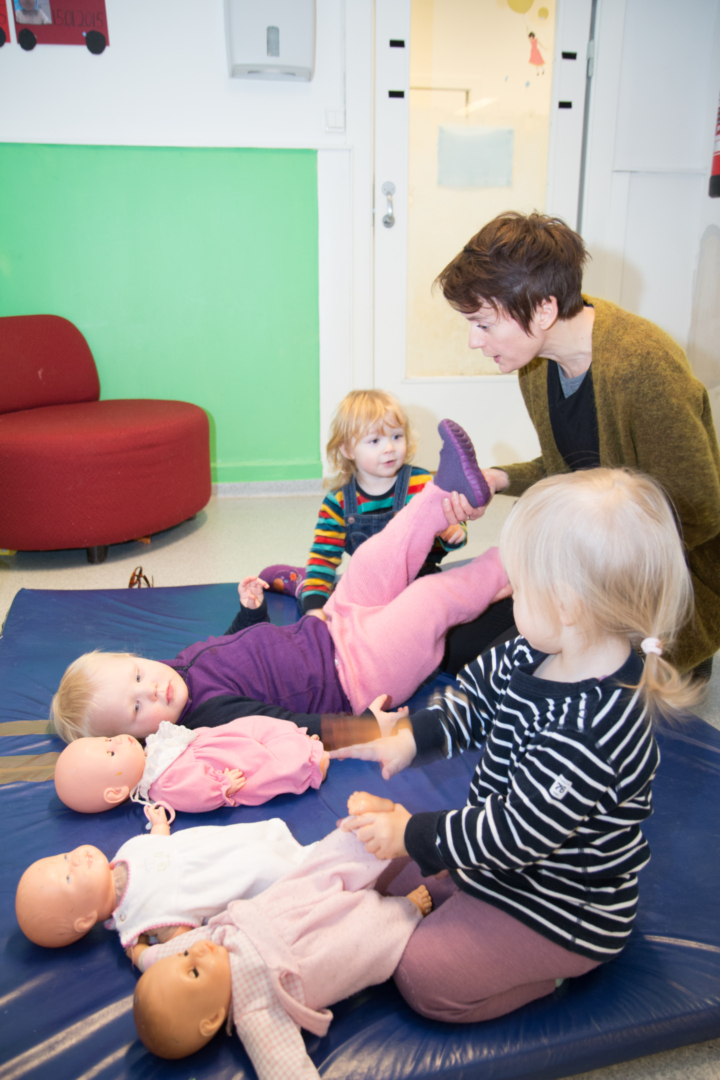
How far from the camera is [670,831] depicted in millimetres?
1193

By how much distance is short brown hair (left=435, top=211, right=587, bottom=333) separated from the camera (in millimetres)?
1388

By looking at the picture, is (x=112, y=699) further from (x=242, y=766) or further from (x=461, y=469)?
(x=461, y=469)

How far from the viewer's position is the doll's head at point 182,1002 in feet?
2.73

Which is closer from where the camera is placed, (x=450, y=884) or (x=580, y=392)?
(x=450, y=884)

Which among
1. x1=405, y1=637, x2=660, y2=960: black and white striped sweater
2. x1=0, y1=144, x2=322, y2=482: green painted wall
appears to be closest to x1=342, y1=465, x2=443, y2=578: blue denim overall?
x1=405, y1=637, x2=660, y2=960: black and white striped sweater

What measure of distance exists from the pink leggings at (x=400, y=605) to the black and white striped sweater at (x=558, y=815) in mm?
483

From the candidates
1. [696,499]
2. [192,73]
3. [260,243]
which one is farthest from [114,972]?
[192,73]

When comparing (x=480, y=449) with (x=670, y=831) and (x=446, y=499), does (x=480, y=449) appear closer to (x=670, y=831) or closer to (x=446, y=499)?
(x=446, y=499)

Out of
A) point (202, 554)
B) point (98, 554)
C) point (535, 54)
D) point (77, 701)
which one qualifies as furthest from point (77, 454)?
point (535, 54)

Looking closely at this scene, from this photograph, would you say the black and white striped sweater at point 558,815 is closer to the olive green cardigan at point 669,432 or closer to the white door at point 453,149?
the olive green cardigan at point 669,432

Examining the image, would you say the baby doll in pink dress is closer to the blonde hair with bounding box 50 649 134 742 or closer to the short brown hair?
the blonde hair with bounding box 50 649 134 742

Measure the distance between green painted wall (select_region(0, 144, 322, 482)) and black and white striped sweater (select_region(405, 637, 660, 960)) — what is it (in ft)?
8.58

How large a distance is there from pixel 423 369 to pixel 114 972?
2911mm

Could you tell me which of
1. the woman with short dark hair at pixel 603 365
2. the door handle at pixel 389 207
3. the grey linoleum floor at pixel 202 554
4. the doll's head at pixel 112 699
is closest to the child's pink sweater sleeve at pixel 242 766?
the doll's head at pixel 112 699
